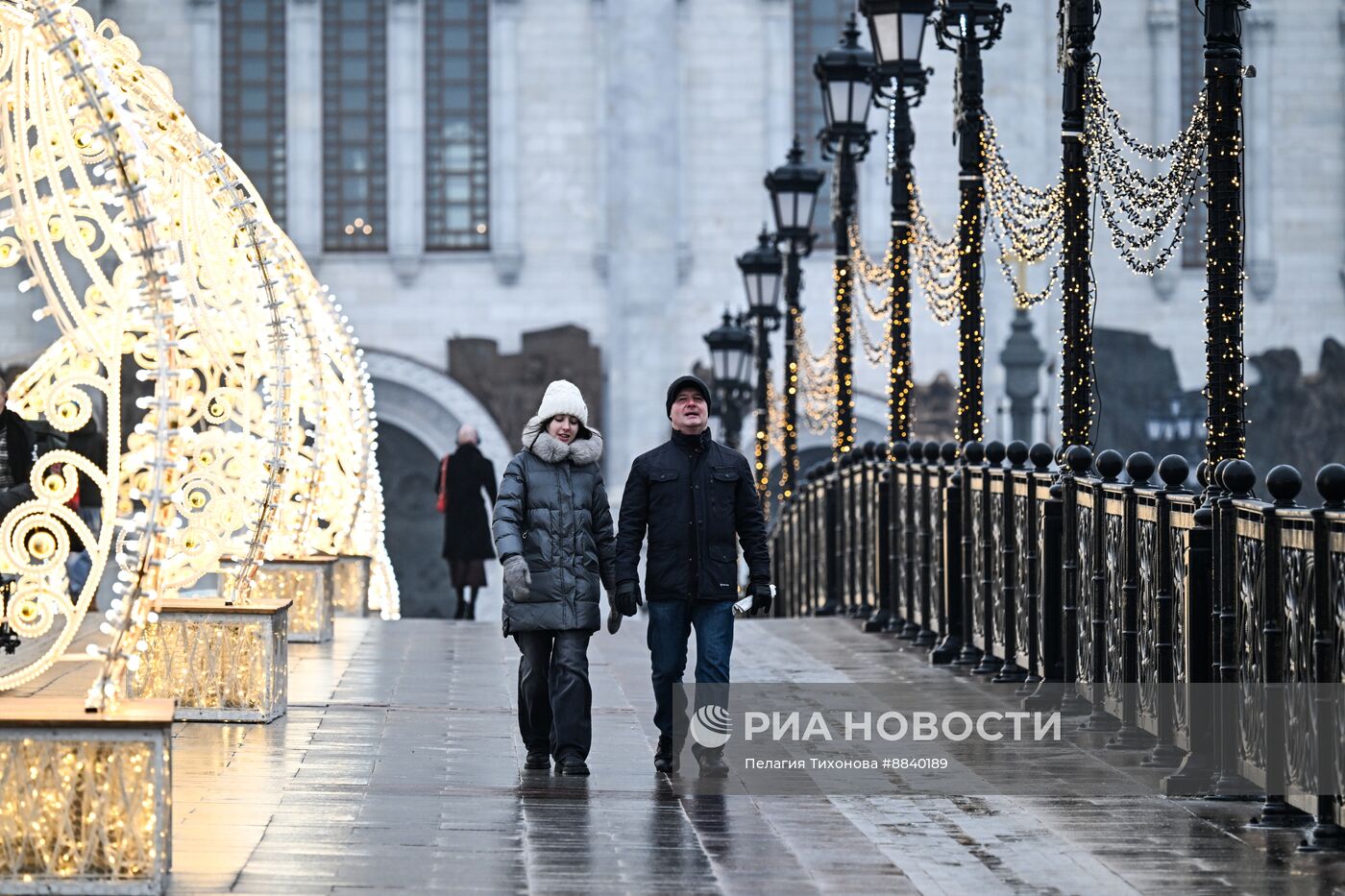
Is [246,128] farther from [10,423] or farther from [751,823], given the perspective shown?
[751,823]

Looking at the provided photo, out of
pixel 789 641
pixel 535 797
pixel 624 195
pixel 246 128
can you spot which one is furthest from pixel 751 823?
pixel 246 128

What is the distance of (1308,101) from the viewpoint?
3819 cm

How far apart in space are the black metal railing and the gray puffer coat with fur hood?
2383 millimetres

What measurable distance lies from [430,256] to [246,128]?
371 cm

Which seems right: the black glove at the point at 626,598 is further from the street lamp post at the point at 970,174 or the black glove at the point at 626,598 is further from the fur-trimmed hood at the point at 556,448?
the street lamp post at the point at 970,174

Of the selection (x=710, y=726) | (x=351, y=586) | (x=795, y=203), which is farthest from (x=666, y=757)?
(x=795, y=203)

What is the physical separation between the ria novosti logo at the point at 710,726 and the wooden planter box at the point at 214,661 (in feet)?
7.69

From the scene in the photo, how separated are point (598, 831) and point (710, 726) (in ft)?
5.44

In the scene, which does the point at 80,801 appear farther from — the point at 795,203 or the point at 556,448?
the point at 795,203

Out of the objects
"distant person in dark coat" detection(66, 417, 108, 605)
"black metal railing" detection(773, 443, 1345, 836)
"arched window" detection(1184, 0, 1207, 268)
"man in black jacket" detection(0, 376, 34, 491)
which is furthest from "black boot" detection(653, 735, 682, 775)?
"arched window" detection(1184, 0, 1207, 268)

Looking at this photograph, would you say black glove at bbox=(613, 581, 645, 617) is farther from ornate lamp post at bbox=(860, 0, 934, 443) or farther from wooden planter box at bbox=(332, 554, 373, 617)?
wooden planter box at bbox=(332, 554, 373, 617)

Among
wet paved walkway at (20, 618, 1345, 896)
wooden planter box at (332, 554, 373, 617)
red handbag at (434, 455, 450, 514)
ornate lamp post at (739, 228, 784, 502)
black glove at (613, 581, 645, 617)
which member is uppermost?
ornate lamp post at (739, 228, 784, 502)

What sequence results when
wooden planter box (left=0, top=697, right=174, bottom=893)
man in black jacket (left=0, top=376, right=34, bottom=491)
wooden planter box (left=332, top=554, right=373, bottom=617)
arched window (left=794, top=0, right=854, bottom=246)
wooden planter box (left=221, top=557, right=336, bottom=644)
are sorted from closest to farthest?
wooden planter box (left=0, top=697, right=174, bottom=893) → man in black jacket (left=0, top=376, right=34, bottom=491) → wooden planter box (left=221, top=557, right=336, bottom=644) → wooden planter box (left=332, top=554, right=373, bottom=617) → arched window (left=794, top=0, right=854, bottom=246)

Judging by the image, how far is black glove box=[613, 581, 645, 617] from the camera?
9453 millimetres
